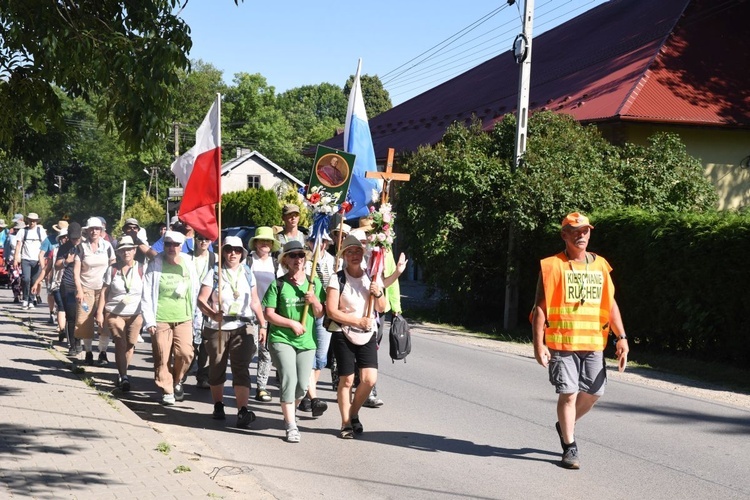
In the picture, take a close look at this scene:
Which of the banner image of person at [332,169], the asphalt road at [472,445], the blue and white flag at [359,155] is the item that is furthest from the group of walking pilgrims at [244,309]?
the blue and white flag at [359,155]

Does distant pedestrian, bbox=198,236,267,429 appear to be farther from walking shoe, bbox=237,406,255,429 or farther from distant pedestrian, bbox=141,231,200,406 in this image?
distant pedestrian, bbox=141,231,200,406

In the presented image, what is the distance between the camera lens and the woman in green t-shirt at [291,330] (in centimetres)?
834

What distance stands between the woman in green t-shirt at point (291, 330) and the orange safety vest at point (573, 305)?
2.06 meters

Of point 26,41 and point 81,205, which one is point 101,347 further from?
point 81,205

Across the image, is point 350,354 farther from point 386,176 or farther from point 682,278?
point 682,278

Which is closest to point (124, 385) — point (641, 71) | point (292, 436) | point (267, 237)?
point (267, 237)

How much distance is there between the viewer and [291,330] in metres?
8.38

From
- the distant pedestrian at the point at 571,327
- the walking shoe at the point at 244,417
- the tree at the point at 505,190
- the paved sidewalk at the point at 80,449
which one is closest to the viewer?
the paved sidewalk at the point at 80,449

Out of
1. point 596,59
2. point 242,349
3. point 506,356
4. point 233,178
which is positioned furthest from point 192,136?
point 242,349

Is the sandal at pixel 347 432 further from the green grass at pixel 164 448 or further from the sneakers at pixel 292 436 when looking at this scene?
the green grass at pixel 164 448

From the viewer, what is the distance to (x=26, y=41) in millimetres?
9008

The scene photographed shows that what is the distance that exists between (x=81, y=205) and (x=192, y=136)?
64.6 ft

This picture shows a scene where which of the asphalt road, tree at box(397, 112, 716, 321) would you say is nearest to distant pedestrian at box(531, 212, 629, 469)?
the asphalt road

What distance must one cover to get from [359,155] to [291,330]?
482 centimetres
